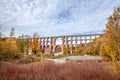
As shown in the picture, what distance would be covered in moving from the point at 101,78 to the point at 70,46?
5384 cm

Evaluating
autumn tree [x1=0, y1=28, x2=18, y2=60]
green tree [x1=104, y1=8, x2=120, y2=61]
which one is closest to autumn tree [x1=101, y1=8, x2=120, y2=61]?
green tree [x1=104, y1=8, x2=120, y2=61]

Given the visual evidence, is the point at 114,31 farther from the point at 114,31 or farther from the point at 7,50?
the point at 7,50

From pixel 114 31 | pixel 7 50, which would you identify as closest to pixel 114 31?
pixel 114 31

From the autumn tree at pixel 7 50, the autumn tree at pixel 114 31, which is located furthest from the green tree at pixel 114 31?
the autumn tree at pixel 7 50

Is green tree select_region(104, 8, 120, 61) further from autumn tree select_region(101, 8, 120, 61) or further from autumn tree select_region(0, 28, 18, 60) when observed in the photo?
autumn tree select_region(0, 28, 18, 60)

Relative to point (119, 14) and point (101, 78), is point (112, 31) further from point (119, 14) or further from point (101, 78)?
point (101, 78)

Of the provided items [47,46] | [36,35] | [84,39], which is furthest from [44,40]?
[36,35]

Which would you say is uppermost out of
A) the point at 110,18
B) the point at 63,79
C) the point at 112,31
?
the point at 110,18

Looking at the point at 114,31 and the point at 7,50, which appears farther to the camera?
the point at 7,50

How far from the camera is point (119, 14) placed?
31.9 feet

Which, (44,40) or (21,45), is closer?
(21,45)

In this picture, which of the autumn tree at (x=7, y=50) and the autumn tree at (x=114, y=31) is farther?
the autumn tree at (x=7, y=50)

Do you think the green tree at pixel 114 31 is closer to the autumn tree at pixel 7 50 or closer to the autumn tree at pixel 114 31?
the autumn tree at pixel 114 31

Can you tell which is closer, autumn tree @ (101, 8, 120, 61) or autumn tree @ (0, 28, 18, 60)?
autumn tree @ (101, 8, 120, 61)
